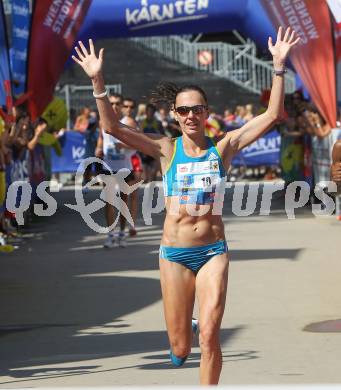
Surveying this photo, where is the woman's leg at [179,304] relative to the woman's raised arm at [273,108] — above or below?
below

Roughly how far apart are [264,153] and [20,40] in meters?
11.1

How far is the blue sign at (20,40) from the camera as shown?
1878cm

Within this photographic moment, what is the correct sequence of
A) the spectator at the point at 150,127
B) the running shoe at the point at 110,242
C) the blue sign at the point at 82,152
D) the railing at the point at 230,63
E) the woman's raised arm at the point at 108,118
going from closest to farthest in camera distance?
the woman's raised arm at the point at 108,118 → the running shoe at the point at 110,242 → the spectator at the point at 150,127 → the blue sign at the point at 82,152 → the railing at the point at 230,63

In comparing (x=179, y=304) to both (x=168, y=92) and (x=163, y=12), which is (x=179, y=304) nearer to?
(x=168, y=92)

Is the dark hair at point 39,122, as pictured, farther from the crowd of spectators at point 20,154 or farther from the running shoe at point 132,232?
the running shoe at point 132,232

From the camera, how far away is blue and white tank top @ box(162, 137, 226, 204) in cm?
681

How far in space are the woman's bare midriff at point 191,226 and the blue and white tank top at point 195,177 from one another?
0.15 ft

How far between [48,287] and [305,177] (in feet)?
32.4

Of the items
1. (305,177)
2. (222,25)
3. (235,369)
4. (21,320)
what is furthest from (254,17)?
(235,369)

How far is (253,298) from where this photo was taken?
10.7 meters

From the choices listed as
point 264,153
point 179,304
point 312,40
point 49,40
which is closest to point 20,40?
point 49,40

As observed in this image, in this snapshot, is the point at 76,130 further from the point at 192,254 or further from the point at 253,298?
the point at 192,254

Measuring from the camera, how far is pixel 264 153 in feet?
95.6

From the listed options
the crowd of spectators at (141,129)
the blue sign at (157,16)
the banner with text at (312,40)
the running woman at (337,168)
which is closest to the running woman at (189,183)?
the running woman at (337,168)
